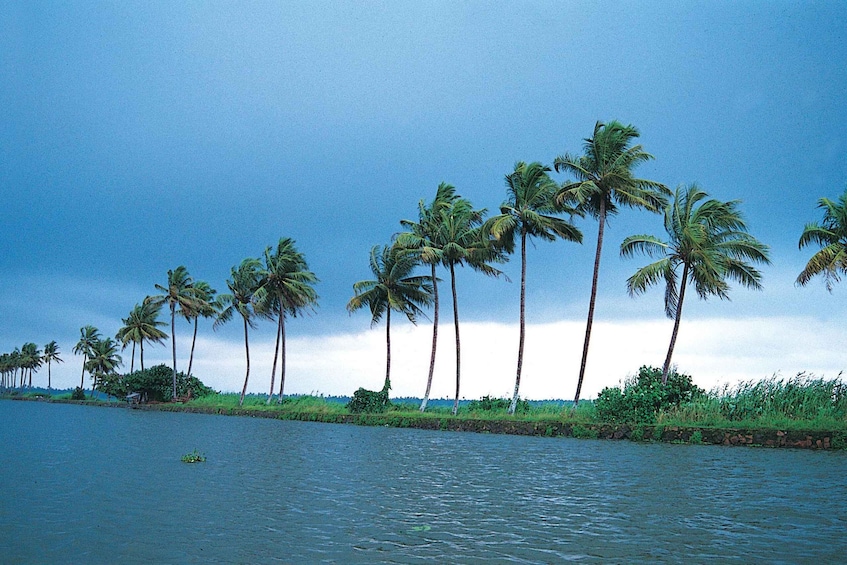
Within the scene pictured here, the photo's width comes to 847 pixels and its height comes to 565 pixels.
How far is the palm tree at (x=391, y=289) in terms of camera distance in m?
48.9

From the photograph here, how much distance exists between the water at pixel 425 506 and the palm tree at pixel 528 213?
54.4ft

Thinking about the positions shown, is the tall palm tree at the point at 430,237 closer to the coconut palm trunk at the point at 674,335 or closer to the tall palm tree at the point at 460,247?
the tall palm tree at the point at 460,247

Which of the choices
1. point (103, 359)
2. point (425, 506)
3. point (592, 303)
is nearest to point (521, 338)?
point (592, 303)

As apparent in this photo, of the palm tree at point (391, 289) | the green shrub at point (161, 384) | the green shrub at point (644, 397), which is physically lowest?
the green shrub at point (161, 384)

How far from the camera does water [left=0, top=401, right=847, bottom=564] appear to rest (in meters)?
9.38

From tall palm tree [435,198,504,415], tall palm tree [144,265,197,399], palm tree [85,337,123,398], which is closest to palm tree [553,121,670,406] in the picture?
tall palm tree [435,198,504,415]

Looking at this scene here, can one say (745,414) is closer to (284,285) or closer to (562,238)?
(562,238)

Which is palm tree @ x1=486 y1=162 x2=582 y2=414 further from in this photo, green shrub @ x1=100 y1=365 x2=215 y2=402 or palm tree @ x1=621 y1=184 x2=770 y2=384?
green shrub @ x1=100 y1=365 x2=215 y2=402

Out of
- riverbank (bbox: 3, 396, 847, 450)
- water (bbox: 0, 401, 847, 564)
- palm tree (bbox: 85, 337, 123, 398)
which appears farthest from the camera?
palm tree (bbox: 85, 337, 123, 398)

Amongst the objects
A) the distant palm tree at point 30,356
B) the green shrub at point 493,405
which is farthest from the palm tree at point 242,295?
the distant palm tree at point 30,356

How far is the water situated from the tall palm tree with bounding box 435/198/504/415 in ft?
66.2

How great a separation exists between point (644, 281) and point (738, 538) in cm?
2483

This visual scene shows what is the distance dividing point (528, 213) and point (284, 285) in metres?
27.7

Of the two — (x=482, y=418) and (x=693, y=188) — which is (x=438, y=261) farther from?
(x=693, y=188)
